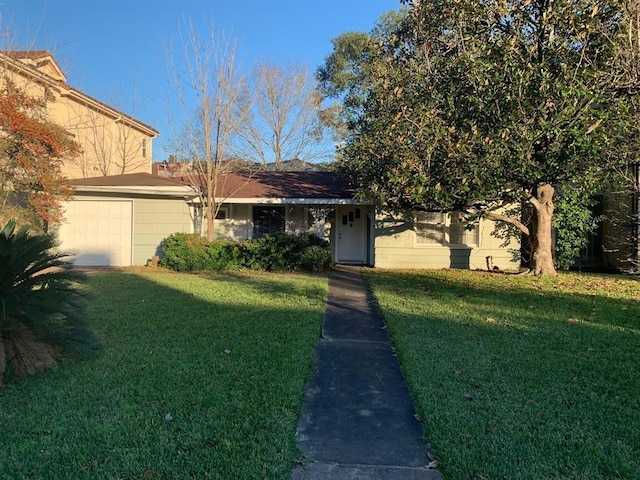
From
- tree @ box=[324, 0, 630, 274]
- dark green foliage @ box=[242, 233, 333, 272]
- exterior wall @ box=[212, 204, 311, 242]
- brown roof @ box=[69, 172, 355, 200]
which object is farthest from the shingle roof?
tree @ box=[324, 0, 630, 274]

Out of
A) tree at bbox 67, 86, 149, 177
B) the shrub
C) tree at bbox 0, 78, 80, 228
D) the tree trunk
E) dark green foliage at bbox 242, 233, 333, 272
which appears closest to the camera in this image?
the tree trunk

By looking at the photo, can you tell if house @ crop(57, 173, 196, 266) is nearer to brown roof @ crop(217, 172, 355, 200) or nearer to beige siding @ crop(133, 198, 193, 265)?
beige siding @ crop(133, 198, 193, 265)

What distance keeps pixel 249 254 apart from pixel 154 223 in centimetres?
354

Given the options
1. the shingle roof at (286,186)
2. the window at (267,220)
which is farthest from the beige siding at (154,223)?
the window at (267,220)

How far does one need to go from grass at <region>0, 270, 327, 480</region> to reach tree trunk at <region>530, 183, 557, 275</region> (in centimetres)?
710

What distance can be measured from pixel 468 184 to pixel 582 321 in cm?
328

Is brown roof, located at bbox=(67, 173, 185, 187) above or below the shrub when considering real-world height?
above

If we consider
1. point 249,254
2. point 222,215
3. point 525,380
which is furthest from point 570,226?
point 222,215

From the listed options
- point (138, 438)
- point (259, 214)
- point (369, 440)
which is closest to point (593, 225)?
point (259, 214)

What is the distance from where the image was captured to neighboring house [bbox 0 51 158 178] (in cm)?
1440

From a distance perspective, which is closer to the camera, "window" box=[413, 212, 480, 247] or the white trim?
the white trim

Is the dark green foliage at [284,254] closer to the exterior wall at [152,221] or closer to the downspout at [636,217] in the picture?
the exterior wall at [152,221]

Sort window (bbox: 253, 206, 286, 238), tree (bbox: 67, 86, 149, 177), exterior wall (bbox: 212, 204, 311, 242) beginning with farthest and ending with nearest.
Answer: tree (bbox: 67, 86, 149, 177) < window (bbox: 253, 206, 286, 238) < exterior wall (bbox: 212, 204, 311, 242)

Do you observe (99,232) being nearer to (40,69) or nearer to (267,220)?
(267,220)
